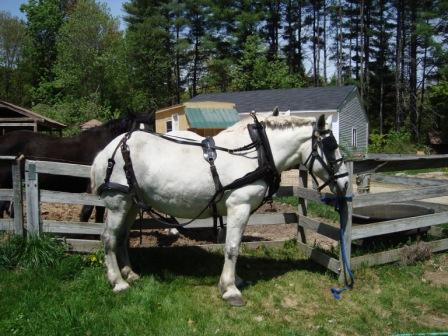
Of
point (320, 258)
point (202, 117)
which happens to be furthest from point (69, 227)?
point (202, 117)

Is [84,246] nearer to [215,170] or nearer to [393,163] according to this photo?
[215,170]

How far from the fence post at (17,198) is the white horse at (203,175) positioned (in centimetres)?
105

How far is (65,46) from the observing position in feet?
139

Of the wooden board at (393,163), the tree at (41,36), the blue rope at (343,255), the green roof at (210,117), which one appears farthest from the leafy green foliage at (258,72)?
the blue rope at (343,255)

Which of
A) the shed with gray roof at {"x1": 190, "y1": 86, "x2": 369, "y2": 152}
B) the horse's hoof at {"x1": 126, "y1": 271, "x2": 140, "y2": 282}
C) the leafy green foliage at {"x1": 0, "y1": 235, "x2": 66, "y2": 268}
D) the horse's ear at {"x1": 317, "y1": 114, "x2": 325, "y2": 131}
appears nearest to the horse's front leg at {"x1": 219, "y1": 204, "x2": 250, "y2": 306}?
the horse's hoof at {"x1": 126, "y1": 271, "x2": 140, "y2": 282}

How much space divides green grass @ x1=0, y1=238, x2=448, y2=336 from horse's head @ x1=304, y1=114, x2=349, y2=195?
4.13 feet

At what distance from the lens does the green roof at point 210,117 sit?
82.3 ft

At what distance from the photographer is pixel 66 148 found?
6.39 meters

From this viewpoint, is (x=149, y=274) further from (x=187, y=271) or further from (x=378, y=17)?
(x=378, y=17)

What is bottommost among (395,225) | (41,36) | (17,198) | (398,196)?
(395,225)

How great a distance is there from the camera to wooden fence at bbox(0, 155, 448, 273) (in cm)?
501

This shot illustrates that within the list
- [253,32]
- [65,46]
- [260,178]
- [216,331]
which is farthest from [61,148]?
[253,32]

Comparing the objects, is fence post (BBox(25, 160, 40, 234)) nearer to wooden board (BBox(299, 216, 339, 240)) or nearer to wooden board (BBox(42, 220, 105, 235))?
wooden board (BBox(42, 220, 105, 235))

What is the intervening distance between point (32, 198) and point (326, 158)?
3.46m
